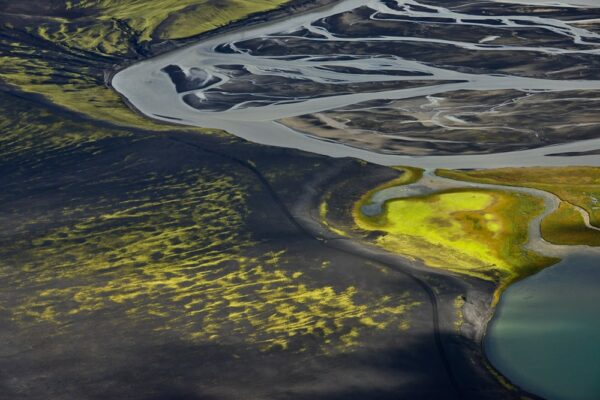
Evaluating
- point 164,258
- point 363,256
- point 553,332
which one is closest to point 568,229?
point 363,256

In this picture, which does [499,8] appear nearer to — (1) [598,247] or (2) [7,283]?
(1) [598,247]

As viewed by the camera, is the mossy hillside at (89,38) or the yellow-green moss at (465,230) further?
the mossy hillside at (89,38)

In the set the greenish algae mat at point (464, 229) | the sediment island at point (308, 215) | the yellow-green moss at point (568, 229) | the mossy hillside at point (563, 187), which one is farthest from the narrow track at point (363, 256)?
the mossy hillside at point (563, 187)

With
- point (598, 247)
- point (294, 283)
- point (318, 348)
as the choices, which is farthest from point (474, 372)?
point (598, 247)

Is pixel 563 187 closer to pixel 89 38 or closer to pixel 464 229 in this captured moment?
pixel 464 229

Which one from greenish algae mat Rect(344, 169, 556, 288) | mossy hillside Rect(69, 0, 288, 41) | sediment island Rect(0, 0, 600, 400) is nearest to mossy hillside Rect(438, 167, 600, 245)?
sediment island Rect(0, 0, 600, 400)

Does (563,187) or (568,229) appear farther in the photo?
(563,187)

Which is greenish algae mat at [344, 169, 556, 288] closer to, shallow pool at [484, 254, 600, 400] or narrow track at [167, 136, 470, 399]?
shallow pool at [484, 254, 600, 400]

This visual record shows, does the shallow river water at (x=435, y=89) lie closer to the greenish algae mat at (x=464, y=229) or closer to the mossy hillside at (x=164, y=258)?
the greenish algae mat at (x=464, y=229)

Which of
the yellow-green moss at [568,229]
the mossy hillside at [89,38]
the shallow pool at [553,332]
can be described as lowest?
→ the shallow pool at [553,332]
